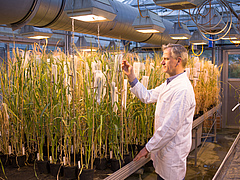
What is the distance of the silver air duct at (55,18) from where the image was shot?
1.88 metres

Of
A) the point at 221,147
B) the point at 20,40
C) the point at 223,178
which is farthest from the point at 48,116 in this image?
the point at 221,147

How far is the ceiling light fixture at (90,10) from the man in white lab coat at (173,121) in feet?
2.08

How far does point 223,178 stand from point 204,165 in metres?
2.62

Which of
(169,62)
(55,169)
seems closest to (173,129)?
(169,62)

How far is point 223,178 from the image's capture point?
2.01m

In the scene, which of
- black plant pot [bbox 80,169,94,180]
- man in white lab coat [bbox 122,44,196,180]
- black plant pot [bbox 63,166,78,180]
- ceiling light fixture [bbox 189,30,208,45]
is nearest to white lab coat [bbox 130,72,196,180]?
man in white lab coat [bbox 122,44,196,180]

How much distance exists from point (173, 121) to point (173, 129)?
0.05 m

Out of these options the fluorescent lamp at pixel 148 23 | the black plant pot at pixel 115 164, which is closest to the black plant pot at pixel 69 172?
the black plant pot at pixel 115 164

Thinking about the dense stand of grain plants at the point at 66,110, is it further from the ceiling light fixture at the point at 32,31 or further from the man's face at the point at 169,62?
the ceiling light fixture at the point at 32,31

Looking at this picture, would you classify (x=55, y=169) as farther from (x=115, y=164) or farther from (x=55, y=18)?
(x=55, y=18)

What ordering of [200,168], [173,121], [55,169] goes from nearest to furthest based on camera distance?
[173,121]
[55,169]
[200,168]

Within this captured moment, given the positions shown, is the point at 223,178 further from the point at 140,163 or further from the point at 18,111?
the point at 18,111

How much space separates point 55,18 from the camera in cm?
287

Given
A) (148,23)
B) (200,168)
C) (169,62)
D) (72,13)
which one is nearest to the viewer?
(169,62)
